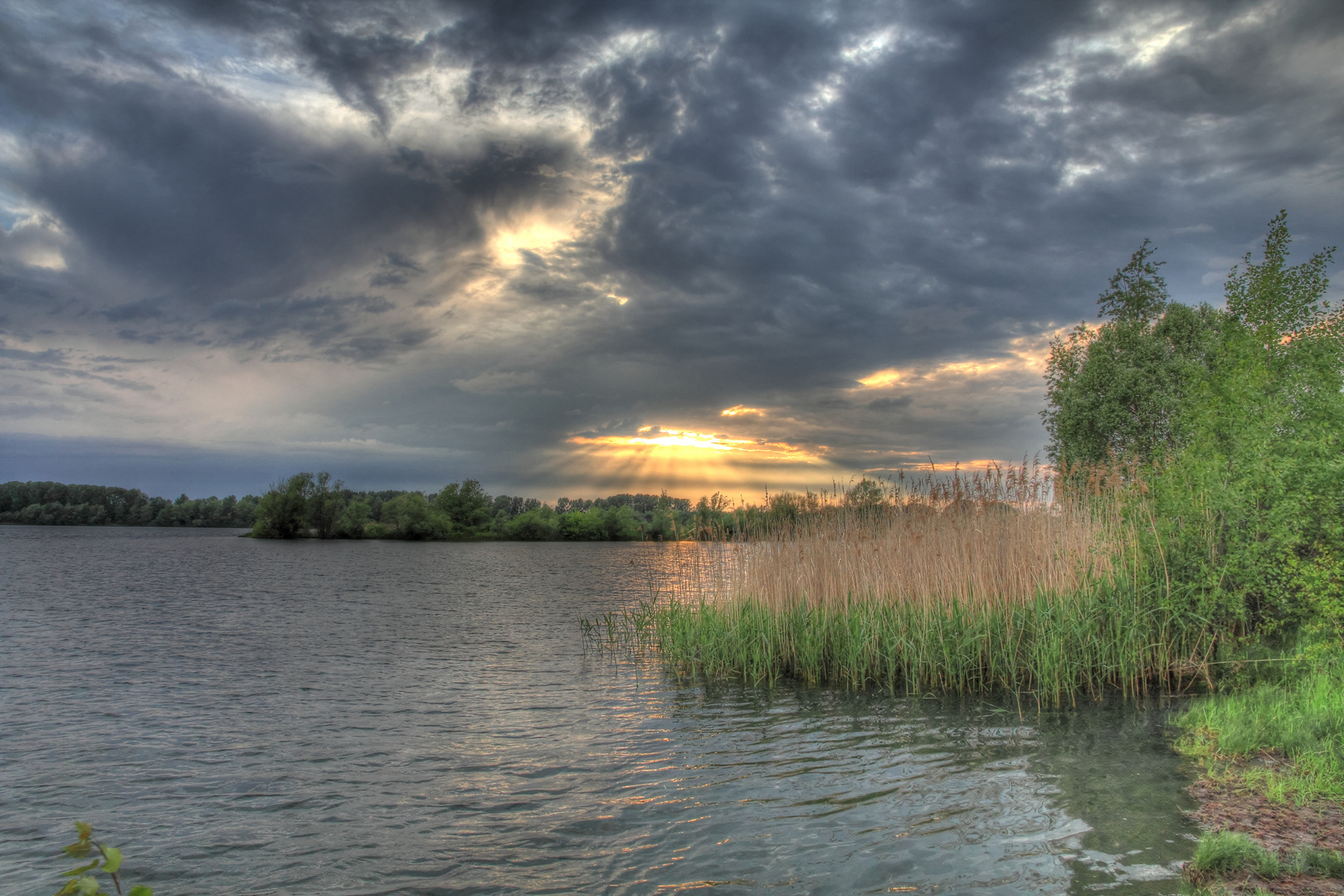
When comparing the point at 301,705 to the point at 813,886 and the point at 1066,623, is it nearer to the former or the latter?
the point at 813,886

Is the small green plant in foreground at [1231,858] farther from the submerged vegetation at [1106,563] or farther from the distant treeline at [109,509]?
the distant treeline at [109,509]

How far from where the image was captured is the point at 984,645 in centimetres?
1143

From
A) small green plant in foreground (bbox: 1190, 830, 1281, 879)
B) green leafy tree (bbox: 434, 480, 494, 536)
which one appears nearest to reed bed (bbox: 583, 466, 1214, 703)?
small green plant in foreground (bbox: 1190, 830, 1281, 879)

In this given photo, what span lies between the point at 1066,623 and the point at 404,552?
70.1m

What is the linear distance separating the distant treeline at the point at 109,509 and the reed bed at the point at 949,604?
12365 centimetres

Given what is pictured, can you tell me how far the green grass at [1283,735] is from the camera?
621 centimetres

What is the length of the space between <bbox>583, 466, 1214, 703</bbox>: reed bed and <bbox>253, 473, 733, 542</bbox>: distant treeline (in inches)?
2832

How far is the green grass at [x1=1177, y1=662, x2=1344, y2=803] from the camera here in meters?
6.21

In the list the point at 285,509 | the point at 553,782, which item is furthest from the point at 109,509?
the point at 553,782

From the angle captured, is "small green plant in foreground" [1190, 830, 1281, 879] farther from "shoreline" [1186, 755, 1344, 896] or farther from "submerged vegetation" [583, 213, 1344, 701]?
"submerged vegetation" [583, 213, 1344, 701]

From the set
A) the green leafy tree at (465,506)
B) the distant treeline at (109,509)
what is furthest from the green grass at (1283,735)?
the distant treeline at (109,509)

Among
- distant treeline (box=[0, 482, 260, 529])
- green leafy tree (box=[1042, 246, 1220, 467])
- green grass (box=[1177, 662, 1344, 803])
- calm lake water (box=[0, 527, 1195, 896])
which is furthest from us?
distant treeline (box=[0, 482, 260, 529])

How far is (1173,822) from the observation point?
5934 mm

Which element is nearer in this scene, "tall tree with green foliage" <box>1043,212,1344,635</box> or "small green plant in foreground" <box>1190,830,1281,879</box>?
"small green plant in foreground" <box>1190,830,1281,879</box>
